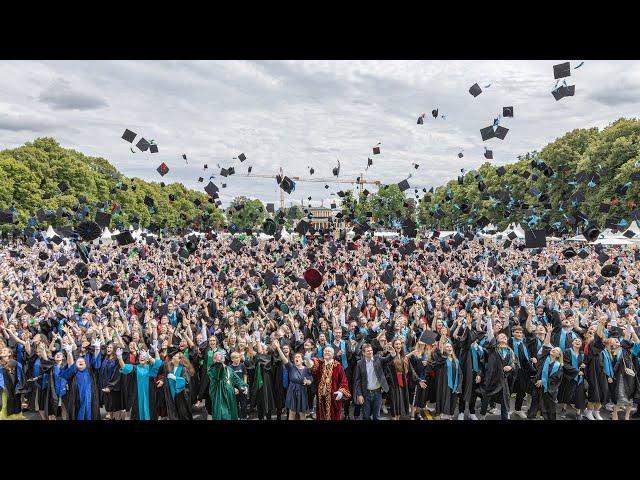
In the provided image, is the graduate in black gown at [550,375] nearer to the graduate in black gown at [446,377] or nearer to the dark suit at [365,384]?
the graduate in black gown at [446,377]

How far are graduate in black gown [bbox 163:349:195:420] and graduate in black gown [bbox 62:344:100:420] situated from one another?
0.97m

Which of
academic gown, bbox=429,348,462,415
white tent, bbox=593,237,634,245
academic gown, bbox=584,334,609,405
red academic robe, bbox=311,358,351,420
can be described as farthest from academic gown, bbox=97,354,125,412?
white tent, bbox=593,237,634,245

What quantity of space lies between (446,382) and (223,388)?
3.23 m

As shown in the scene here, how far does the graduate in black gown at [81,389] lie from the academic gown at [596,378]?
7149mm

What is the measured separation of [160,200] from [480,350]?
79.3m

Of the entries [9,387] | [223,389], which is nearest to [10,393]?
[9,387]

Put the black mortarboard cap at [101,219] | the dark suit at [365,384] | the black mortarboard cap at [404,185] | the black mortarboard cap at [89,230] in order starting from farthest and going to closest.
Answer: the black mortarboard cap at [404,185], the black mortarboard cap at [89,230], the black mortarboard cap at [101,219], the dark suit at [365,384]

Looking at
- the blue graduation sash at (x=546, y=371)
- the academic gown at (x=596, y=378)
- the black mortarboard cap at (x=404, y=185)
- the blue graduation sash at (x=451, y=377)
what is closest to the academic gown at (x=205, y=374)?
the blue graduation sash at (x=451, y=377)

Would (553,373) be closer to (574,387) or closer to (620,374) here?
(574,387)

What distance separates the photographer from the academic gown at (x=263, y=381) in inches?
290

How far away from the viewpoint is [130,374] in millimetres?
7164
